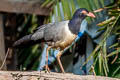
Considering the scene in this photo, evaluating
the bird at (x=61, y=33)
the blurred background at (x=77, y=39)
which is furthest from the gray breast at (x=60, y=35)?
the blurred background at (x=77, y=39)

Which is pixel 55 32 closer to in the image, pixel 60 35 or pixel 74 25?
pixel 60 35

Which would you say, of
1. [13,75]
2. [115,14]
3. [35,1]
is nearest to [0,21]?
[35,1]

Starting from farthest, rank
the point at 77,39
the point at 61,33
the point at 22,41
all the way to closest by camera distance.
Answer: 1. the point at 77,39
2. the point at 22,41
3. the point at 61,33

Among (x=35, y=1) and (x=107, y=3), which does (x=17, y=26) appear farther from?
(x=107, y=3)

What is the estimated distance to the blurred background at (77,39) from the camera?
5.06 metres

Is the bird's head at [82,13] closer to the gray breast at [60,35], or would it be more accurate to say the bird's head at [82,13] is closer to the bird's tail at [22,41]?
the gray breast at [60,35]

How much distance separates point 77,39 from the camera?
620 cm

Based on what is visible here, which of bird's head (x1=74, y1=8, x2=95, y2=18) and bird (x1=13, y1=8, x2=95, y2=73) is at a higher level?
bird's head (x1=74, y1=8, x2=95, y2=18)

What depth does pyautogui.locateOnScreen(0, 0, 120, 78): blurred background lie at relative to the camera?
5.06 metres

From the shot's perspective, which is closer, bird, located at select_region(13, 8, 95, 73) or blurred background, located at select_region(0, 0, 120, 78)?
bird, located at select_region(13, 8, 95, 73)

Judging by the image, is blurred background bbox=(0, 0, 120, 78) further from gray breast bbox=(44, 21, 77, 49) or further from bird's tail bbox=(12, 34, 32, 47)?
gray breast bbox=(44, 21, 77, 49)

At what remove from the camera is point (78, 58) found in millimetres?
6809

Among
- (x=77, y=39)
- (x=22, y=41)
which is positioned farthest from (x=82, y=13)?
(x=77, y=39)

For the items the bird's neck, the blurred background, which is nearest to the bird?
the bird's neck
